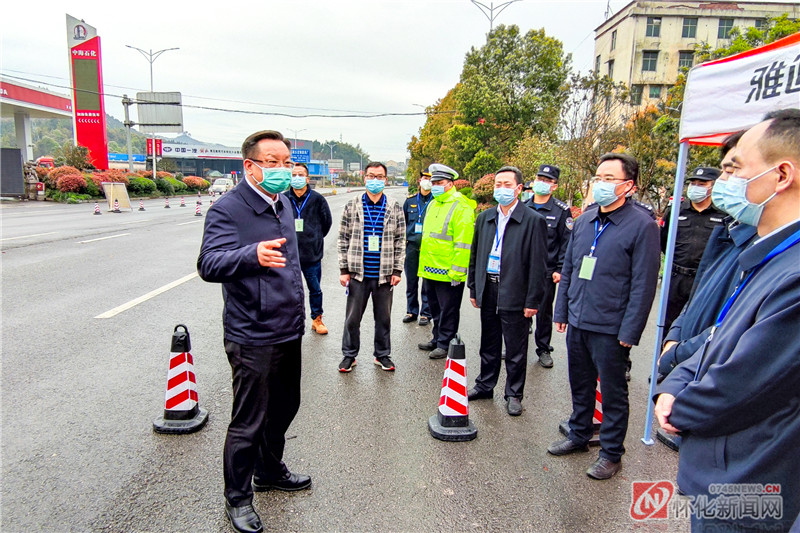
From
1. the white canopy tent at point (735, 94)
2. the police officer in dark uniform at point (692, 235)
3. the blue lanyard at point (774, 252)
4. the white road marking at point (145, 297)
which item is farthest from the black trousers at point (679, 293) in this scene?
the white road marking at point (145, 297)

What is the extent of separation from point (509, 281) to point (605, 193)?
3.48ft

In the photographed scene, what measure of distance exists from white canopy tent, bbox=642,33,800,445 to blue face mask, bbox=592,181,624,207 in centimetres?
59

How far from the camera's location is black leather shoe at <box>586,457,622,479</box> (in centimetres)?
303

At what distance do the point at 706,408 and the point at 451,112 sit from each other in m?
33.8

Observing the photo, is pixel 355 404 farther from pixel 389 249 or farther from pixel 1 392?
pixel 1 392

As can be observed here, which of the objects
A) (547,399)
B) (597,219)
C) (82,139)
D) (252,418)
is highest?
(82,139)

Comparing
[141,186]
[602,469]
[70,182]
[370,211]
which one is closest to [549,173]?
[370,211]

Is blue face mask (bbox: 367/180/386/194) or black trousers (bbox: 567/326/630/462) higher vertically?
blue face mask (bbox: 367/180/386/194)

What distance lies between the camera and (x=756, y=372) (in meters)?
1.43

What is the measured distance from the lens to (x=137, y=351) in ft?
16.3

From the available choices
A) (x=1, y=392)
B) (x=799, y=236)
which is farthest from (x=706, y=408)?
(x=1, y=392)

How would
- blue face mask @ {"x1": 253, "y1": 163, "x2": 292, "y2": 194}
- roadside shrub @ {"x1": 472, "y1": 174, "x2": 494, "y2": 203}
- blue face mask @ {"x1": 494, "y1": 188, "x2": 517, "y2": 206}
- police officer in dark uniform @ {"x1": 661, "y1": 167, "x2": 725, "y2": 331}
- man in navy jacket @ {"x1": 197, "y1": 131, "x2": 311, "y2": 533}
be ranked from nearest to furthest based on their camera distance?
man in navy jacket @ {"x1": 197, "y1": 131, "x2": 311, "y2": 533}, blue face mask @ {"x1": 253, "y1": 163, "x2": 292, "y2": 194}, blue face mask @ {"x1": 494, "y1": 188, "x2": 517, "y2": 206}, police officer in dark uniform @ {"x1": 661, "y1": 167, "x2": 725, "y2": 331}, roadside shrub @ {"x1": 472, "y1": 174, "x2": 494, "y2": 203}

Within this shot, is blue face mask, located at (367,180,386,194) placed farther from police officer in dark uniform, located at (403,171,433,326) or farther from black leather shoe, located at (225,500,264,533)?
black leather shoe, located at (225,500,264,533)

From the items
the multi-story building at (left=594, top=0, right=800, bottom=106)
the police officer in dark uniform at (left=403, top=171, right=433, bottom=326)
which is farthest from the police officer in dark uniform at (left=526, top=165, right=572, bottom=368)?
the multi-story building at (left=594, top=0, right=800, bottom=106)
